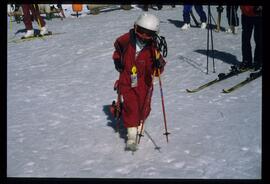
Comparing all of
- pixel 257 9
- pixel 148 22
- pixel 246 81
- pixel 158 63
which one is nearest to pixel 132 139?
pixel 158 63

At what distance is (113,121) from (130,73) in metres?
1.38

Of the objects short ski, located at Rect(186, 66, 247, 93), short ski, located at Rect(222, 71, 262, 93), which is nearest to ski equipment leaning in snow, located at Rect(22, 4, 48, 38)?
short ski, located at Rect(186, 66, 247, 93)

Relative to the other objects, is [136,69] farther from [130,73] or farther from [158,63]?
[158,63]

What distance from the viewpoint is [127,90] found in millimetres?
5035

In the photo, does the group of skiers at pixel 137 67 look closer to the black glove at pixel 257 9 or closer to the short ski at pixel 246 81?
the short ski at pixel 246 81

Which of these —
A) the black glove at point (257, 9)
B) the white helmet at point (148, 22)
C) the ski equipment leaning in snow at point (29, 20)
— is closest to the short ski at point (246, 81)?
the black glove at point (257, 9)

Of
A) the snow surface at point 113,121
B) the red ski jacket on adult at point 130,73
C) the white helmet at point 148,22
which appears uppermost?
the white helmet at point 148,22

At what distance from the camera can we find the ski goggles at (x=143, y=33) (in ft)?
15.8

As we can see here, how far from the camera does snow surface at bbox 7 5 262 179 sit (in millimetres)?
4648

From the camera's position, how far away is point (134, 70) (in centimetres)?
496

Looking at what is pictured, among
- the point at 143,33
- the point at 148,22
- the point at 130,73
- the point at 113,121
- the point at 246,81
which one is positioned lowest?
the point at 113,121

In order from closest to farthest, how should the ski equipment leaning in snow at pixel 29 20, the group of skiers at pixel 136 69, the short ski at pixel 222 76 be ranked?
the group of skiers at pixel 136 69 → the short ski at pixel 222 76 → the ski equipment leaning in snow at pixel 29 20
